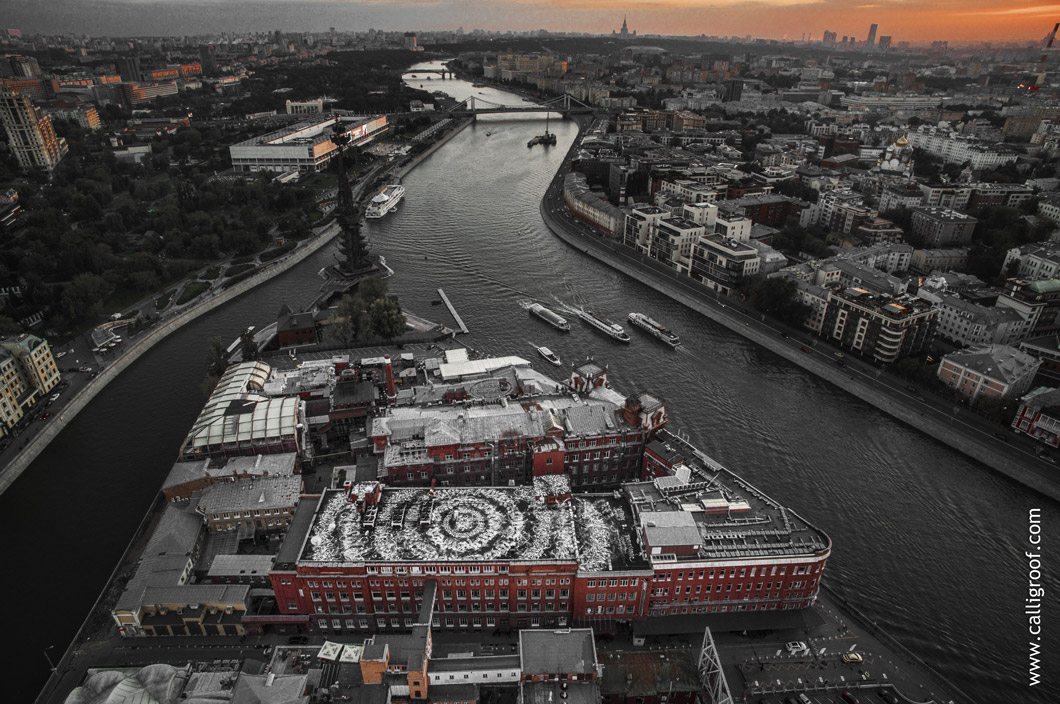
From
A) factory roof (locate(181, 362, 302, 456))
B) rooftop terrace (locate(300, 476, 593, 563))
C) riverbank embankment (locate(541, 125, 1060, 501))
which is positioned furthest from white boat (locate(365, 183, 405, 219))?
rooftop terrace (locate(300, 476, 593, 563))

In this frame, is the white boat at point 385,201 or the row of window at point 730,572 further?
the white boat at point 385,201

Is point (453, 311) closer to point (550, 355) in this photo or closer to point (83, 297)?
point (550, 355)

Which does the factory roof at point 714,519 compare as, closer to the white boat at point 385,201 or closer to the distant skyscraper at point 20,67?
the white boat at point 385,201

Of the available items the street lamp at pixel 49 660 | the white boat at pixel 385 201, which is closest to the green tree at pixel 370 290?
the white boat at pixel 385 201

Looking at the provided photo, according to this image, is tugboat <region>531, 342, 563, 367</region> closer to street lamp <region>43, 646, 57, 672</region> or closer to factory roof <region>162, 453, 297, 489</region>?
factory roof <region>162, 453, 297, 489</region>

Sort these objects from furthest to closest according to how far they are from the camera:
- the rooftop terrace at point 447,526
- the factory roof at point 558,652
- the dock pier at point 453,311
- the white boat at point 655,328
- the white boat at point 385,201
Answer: the white boat at point 385,201, the dock pier at point 453,311, the white boat at point 655,328, the rooftop terrace at point 447,526, the factory roof at point 558,652

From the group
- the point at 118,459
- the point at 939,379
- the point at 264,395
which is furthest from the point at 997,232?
the point at 118,459
